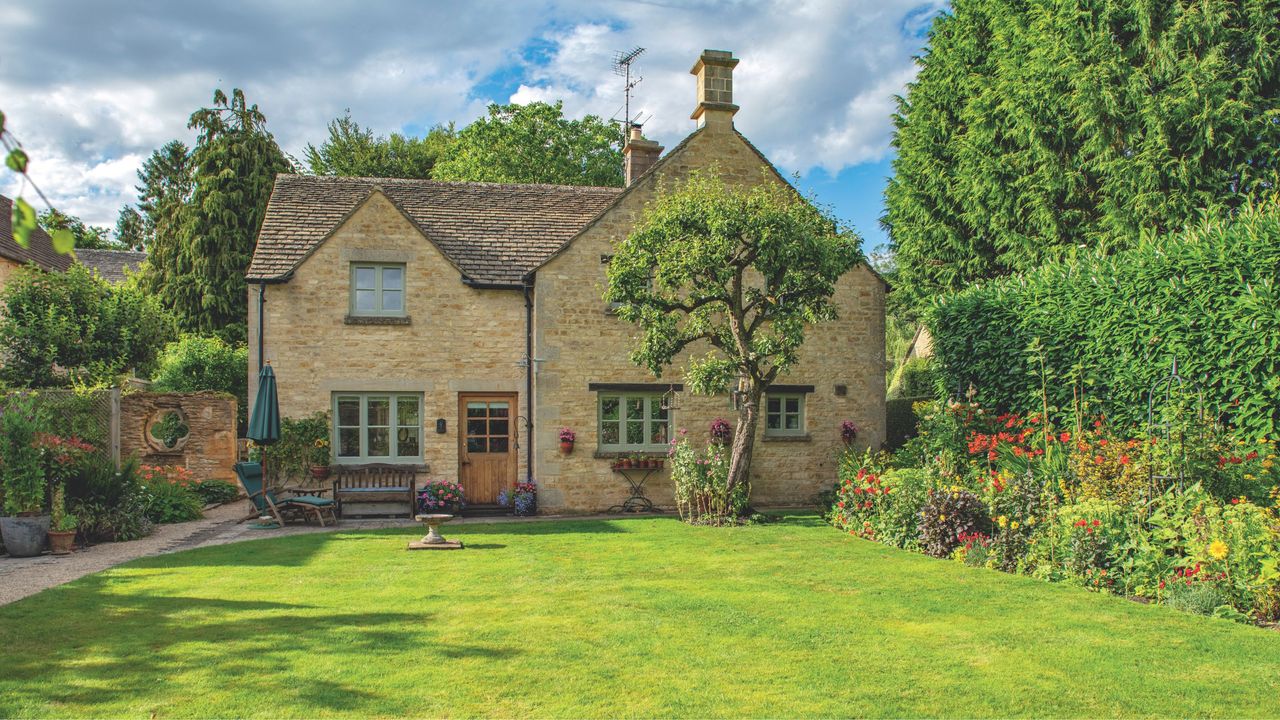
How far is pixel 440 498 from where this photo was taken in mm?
16391

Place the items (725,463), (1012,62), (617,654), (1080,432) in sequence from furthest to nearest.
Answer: (1012,62) < (725,463) < (1080,432) < (617,654)

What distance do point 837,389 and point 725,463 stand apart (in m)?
3.73

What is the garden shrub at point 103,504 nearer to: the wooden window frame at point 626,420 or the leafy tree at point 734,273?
the wooden window frame at point 626,420

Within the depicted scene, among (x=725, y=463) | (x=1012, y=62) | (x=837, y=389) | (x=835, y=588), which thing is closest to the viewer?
(x=835, y=588)

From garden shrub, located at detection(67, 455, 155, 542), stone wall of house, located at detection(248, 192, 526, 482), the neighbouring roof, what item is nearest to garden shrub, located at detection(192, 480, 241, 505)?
stone wall of house, located at detection(248, 192, 526, 482)

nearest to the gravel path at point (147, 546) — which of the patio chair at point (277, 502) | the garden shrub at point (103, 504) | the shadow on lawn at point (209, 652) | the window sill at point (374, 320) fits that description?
the garden shrub at point (103, 504)

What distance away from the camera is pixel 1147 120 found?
57.1 feet

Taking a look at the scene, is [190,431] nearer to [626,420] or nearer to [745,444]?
[626,420]

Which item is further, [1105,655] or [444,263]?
[444,263]

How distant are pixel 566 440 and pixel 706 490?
315 cm

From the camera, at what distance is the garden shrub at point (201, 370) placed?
21.7 metres

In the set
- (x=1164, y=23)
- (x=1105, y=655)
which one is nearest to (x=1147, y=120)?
(x=1164, y=23)

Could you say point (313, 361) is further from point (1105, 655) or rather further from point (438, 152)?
point (438, 152)

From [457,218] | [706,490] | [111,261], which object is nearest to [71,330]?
[457,218]
